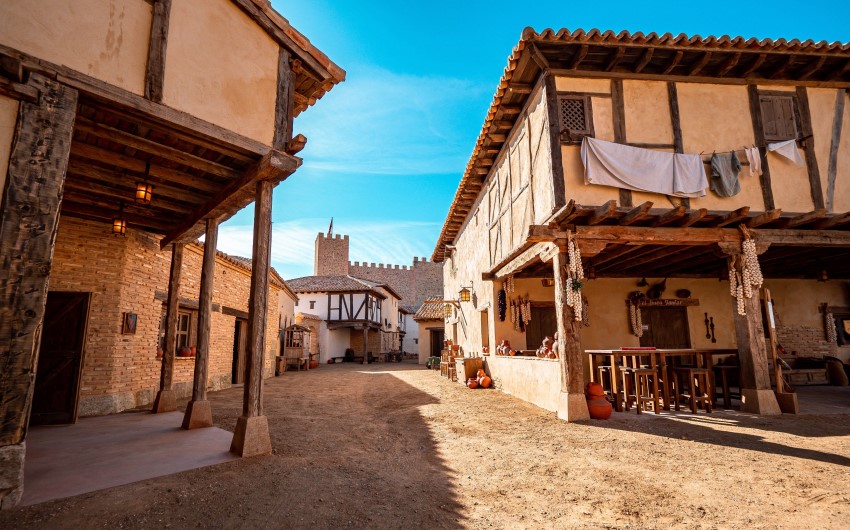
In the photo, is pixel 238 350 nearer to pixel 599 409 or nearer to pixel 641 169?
pixel 599 409

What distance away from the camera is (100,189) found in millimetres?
5988

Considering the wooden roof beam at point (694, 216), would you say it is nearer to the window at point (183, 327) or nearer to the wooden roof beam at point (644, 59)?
the wooden roof beam at point (644, 59)

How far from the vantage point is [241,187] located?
5406mm

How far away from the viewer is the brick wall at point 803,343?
1203 centimetres

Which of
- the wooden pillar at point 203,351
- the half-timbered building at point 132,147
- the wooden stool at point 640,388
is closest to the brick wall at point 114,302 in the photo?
the half-timbered building at point 132,147

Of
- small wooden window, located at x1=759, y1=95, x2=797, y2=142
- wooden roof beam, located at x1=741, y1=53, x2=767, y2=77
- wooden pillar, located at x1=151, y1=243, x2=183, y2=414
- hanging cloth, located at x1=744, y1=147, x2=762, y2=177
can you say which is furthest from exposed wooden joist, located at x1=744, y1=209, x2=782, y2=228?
wooden pillar, located at x1=151, y1=243, x2=183, y2=414

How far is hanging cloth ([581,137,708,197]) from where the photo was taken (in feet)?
24.2

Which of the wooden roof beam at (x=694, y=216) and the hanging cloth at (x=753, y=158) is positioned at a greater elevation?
the hanging cloth at (x=753, y=158)

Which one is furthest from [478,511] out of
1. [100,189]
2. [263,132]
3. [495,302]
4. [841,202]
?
[841,202]

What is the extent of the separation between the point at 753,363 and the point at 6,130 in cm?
1030

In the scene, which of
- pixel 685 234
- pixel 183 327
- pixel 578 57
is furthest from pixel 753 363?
pixel 183 327

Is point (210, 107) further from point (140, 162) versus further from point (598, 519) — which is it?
point (598, 519)

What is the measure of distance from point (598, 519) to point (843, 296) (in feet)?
47.6

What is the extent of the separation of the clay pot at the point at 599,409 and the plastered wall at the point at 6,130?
753cm
